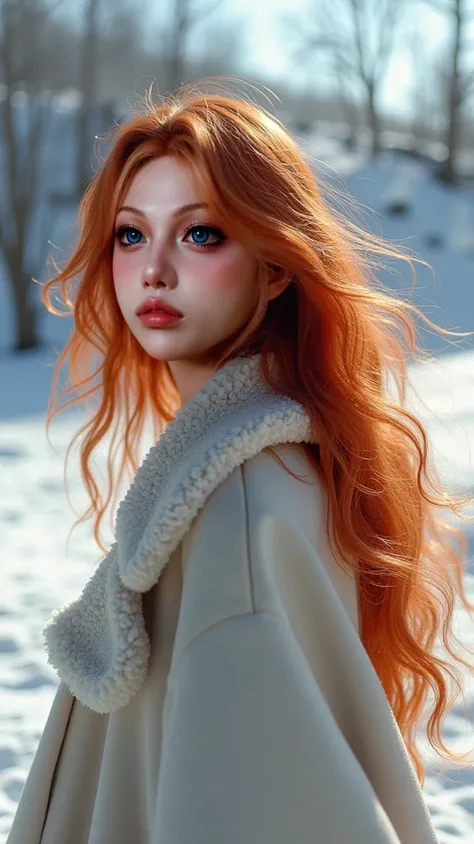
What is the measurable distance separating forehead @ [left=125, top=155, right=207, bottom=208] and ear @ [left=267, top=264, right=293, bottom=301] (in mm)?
133

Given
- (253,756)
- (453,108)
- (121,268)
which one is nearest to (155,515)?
(253,756)

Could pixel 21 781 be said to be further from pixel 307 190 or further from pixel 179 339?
pixel 307 190

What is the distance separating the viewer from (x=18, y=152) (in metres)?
8.55

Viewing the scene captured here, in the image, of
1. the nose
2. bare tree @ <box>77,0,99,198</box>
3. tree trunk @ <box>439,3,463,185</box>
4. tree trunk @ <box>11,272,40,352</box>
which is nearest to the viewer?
the nose

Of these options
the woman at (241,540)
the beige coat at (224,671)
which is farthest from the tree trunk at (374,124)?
the beige coat at (224,671)

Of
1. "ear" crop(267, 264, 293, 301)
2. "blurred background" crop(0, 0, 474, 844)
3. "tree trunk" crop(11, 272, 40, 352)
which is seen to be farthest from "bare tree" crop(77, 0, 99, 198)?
"ear" crop(267, 264, 293, 301)

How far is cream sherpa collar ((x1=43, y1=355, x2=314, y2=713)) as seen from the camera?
1.04 meters

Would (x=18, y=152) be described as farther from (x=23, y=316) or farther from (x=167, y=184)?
(x=167, y=184)

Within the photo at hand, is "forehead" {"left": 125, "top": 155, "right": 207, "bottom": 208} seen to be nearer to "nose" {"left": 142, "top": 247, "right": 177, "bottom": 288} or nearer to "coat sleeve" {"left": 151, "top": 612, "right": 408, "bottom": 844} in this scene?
"nose" {"left": 142, "top": 247, "right": 177, "bottom": 288}

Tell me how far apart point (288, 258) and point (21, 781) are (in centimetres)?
137

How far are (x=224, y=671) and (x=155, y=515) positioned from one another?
0.60 ft

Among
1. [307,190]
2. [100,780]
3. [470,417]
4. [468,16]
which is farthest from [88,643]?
[468,16]

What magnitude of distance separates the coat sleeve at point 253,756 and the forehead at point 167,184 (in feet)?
1.70

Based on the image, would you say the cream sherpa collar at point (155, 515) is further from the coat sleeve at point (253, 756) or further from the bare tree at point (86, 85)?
the bare tree at point (86, 85)
